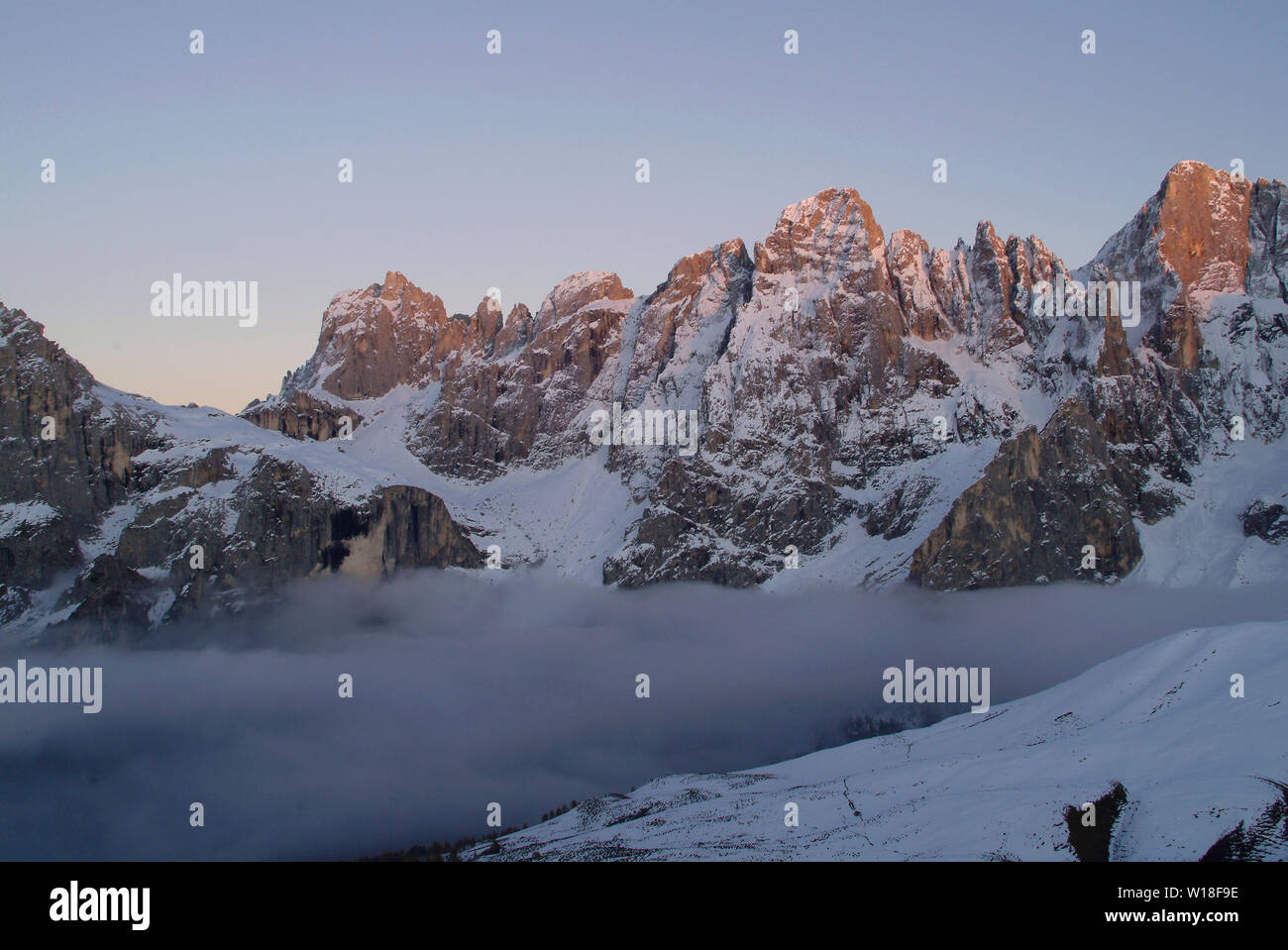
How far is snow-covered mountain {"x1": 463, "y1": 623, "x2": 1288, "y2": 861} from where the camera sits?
91.7m

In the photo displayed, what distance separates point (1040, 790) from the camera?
104375 millimetres

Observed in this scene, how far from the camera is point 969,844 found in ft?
311

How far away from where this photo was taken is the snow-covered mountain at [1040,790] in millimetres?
91688

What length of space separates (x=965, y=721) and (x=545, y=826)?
49.6 meters
